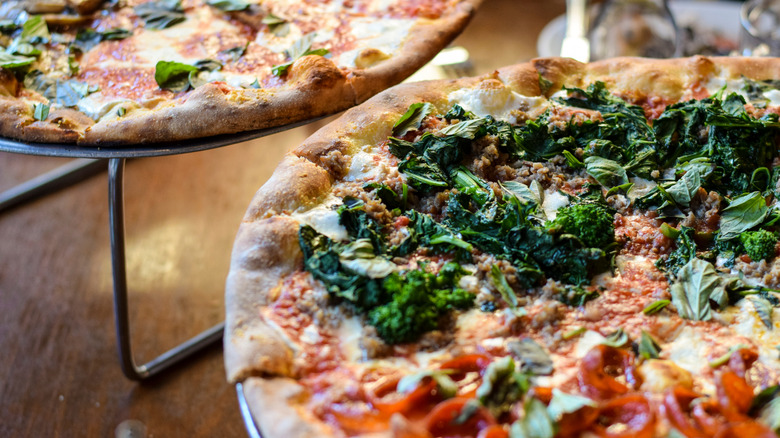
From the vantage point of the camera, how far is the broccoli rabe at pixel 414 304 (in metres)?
2.15

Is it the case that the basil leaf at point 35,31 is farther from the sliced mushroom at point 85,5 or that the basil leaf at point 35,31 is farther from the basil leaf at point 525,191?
the basil leaf at point 525,191

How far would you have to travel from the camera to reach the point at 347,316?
2.25m

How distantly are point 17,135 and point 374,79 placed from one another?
1750 mm

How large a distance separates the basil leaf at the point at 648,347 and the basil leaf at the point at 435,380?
64cm

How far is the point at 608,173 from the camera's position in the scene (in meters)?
2.88

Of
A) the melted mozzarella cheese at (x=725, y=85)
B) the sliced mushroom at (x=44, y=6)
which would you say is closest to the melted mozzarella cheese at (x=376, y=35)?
the melted mozzarella cheese at (x=725, y=85)

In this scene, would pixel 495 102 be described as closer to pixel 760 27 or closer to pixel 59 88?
pixel 59 88

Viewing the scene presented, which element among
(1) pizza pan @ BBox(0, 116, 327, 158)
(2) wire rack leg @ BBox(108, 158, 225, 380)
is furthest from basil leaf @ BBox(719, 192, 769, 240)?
(2) wire rack leg @ BBox(108, 158, 225, 380)

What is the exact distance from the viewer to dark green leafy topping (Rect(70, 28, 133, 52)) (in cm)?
404

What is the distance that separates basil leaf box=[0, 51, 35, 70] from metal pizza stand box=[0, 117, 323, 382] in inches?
25.7

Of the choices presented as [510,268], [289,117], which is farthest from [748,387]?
[289,117]

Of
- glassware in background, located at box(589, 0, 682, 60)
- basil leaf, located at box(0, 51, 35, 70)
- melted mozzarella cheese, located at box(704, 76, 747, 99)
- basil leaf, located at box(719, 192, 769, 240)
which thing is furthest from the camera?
glassware in background, located at box(589, 0, 682, 60)

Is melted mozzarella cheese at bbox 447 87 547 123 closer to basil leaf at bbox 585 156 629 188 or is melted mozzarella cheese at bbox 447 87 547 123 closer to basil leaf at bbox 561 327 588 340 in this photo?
basil leaf at bbox 585 156 629 188

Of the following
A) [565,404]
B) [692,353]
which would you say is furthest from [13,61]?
[692,353]
